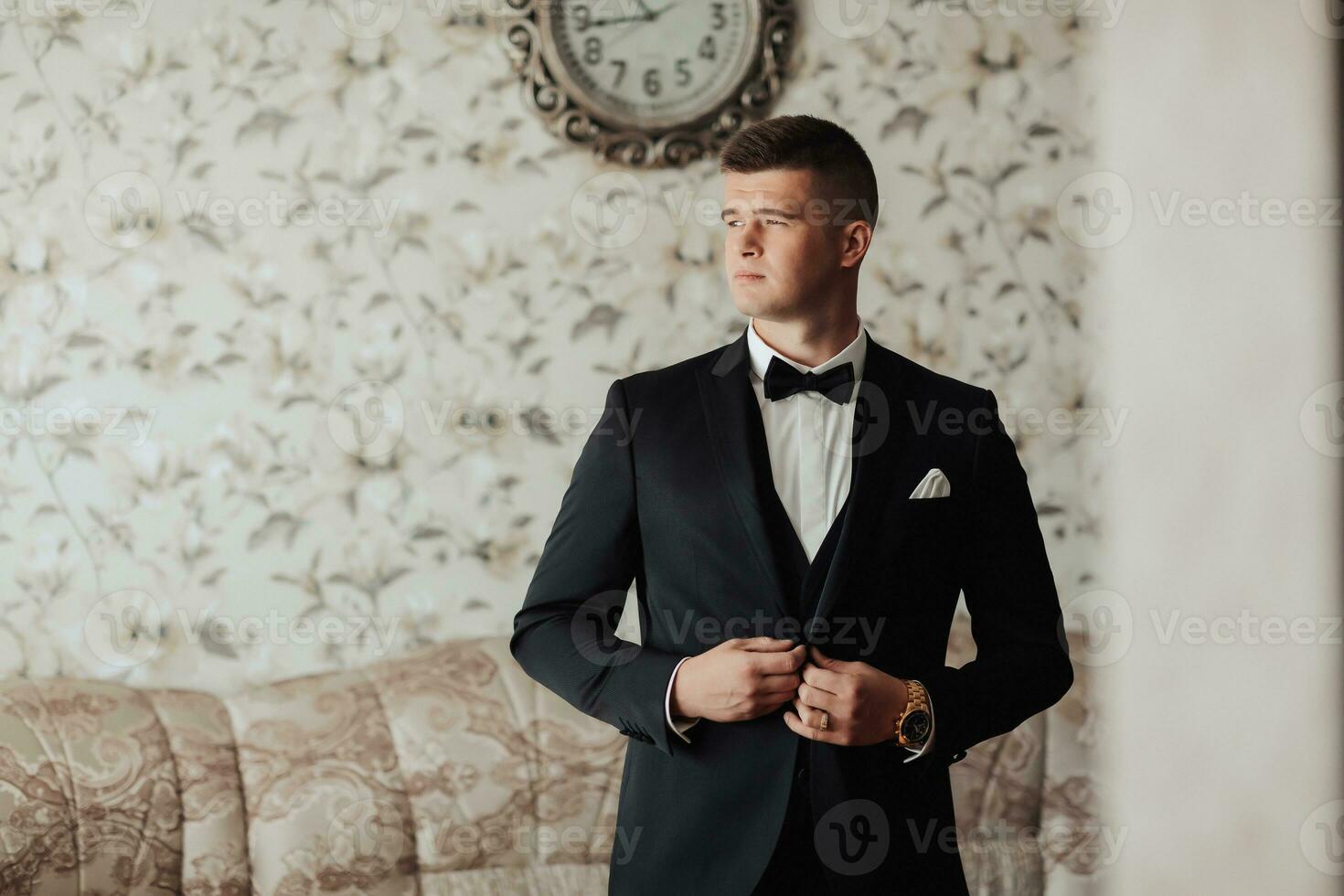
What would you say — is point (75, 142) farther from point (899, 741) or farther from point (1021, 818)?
point (1021, 818)

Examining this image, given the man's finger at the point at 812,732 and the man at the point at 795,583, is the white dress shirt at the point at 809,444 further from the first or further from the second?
the man's finger at the point at 812,732

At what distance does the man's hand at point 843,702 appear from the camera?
3.51ft

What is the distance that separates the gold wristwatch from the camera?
1.13 metres

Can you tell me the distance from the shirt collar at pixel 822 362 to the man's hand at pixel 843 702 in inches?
13.9

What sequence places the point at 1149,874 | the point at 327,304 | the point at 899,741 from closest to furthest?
the point at 1149,874, the point at 899,741, the point at 327,304

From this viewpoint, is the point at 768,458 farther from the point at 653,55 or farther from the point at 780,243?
the point at 653,55

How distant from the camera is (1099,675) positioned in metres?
2.15

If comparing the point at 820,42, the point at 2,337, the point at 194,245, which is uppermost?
the point at 820,42

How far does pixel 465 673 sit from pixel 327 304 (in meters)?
0.79

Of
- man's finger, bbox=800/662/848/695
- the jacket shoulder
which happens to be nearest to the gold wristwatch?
man's finger, bbox=800/662/848/695

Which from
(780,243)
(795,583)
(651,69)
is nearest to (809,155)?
(780,243)

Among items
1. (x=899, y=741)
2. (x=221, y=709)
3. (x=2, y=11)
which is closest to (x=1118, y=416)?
(x=899, y=741)

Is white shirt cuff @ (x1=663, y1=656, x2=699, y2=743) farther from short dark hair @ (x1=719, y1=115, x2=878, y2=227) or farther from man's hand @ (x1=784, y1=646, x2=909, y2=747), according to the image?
short dark hair @ (x1=719, y1=115, x2=878, y2=227)

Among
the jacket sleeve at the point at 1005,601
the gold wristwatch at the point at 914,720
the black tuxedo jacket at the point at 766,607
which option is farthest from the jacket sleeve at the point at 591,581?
the jacket sleeve at the point at 1005,601
